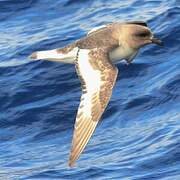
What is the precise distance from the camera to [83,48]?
9.42 m

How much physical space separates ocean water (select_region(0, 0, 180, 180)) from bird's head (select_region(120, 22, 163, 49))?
1092 millimetres

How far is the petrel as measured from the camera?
8.36m

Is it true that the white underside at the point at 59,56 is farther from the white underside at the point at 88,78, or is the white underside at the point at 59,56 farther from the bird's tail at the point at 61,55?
the white underside at the point at 88,78

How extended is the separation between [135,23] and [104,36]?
0.59m

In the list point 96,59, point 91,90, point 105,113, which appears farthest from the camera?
point 105,113

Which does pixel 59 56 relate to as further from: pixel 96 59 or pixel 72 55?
pixel 96 59

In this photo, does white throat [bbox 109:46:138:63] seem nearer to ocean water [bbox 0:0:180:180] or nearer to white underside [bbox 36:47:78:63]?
white underside [bbox 36:47:78:63]

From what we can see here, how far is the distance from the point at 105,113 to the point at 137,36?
4.54 ft

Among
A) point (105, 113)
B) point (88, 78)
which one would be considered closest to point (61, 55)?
point (88, 78)

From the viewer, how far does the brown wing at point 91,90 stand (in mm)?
8125

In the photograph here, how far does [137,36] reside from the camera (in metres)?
9.82

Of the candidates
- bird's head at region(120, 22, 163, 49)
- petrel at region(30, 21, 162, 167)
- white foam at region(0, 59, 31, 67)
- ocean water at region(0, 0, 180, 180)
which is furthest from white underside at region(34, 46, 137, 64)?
white foam at region(0, 59, 31, 67)

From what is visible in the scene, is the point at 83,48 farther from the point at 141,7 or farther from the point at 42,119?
the point at 141,7

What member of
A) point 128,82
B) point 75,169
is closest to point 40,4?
point 128,82
